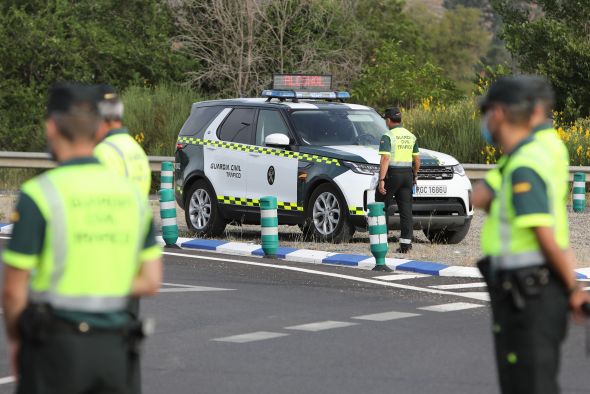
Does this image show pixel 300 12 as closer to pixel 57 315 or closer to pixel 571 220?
pixel 571 220

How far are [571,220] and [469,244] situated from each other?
4.15m

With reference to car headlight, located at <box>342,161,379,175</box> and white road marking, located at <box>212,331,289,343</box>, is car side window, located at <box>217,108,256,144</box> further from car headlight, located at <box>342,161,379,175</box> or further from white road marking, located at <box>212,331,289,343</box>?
white road marking, located at <box>212,331,289,343</box>

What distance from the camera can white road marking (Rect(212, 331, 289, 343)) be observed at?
1151cm

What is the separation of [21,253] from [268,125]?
1425 centimetres

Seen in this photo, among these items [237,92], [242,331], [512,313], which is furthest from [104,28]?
[512,313]

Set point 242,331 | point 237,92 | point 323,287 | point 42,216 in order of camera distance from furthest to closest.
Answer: point 237,92 → point 323,287 → point 242,331 → point 42,216

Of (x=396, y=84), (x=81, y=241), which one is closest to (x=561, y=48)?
(x=396, y=84)

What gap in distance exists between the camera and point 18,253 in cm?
542

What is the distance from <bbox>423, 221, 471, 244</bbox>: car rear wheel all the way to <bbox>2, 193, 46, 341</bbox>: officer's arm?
13.9m

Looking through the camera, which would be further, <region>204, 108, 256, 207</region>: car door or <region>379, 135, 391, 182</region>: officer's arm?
<region>204, 108, 256, 207</region>: car door

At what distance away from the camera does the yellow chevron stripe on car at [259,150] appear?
18.7 m

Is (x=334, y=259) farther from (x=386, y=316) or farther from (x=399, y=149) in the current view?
(x=386, y=316)

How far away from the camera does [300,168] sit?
18922mm

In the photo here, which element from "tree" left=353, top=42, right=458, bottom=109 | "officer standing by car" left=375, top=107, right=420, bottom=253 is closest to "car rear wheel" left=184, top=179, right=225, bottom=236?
"officer standing by car" left=375, top=107, right=420, bottom=253
